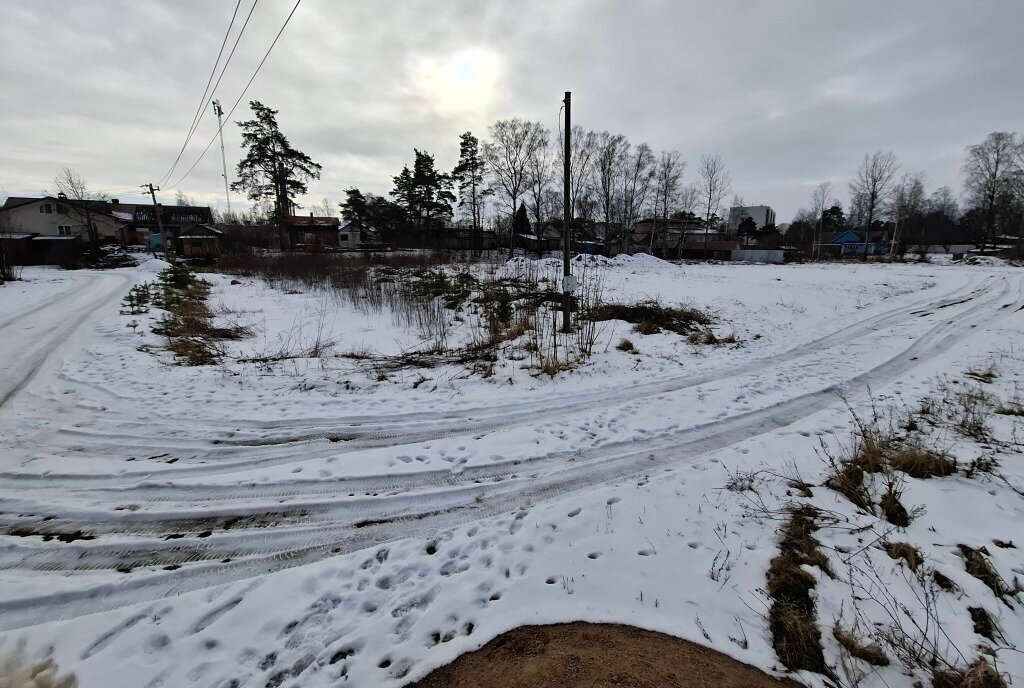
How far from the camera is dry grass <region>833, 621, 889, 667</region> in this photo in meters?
2.31

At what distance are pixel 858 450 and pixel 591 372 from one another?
4.08 meters

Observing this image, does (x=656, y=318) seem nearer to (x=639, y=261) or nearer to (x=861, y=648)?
(x=861, y=648)

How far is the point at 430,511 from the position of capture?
149 inches

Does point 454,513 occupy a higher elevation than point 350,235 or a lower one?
lower

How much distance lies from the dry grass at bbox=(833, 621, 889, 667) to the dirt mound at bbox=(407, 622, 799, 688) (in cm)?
45

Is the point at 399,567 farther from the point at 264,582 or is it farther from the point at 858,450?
the point at 858,450

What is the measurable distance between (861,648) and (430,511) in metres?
3.16

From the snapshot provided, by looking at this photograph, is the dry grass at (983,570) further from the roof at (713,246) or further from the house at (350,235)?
the house at (350,235)

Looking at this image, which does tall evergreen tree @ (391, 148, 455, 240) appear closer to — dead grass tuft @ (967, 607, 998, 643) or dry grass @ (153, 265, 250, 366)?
dry grass @ (153, 265, 250, 366)

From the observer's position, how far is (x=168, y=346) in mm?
9266

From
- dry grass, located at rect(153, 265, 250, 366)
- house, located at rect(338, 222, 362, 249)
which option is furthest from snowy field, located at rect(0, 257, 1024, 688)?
house, located at rect(338, 222, 362, 249)

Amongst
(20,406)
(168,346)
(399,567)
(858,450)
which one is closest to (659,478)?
(858,450)

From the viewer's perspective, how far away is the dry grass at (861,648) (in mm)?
2309

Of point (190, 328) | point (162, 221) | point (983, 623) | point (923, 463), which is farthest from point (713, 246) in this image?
point (162, 221)
